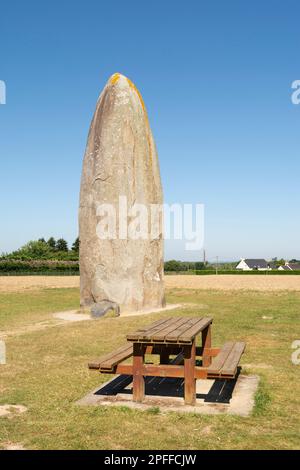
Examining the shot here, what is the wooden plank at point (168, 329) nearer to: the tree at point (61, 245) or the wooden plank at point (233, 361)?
the wooden plank at point (233, 361)

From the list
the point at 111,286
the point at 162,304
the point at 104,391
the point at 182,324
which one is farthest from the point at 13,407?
the point at 162,304

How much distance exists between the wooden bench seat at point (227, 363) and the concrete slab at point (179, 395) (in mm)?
453

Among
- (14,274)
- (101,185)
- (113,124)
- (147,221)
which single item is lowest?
(14,274)

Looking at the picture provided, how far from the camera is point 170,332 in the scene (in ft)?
20.8

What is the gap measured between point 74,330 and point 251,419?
728cm

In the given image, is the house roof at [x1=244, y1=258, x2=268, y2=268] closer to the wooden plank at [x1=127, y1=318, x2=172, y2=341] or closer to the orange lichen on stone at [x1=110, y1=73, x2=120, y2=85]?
the orange lichen on stone at [x1=110, y1=73, x2=120, y2=85]

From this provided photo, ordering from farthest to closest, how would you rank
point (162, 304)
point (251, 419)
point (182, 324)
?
1. point (162, 304)
2. point (182, 324)
3. point (251, 419)

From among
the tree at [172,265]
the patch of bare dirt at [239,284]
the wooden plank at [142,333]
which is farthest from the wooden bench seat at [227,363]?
the tree at [172,265]

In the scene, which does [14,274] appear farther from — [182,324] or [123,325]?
[182,324]

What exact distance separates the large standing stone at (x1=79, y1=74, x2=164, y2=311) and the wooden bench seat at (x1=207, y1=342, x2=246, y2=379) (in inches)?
301

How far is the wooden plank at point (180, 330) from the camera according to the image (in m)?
5.96

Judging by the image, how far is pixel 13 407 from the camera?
612cm

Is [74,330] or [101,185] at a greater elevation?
[101,185]

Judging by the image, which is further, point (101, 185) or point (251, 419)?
point (101, 185)
